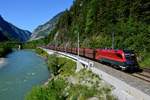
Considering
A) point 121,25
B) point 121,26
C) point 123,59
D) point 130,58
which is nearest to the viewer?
point 130,58

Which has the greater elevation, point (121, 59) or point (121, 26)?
point (121, 26)

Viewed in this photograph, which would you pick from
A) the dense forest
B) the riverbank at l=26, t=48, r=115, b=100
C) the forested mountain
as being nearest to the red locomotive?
the riverbank at l=26, t=48, r=115, b=100

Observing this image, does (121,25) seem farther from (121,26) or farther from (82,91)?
(82,91)

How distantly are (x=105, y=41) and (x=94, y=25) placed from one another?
26.1 m

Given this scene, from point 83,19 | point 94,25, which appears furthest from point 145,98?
point 83,19

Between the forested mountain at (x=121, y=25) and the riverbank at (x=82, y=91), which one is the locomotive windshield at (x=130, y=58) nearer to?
the riverbank at (x=82, y=91)

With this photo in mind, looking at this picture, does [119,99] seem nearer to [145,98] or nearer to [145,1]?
[145,98]

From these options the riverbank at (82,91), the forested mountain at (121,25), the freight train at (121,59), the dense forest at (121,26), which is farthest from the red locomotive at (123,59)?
the forested mountain at (121,25)

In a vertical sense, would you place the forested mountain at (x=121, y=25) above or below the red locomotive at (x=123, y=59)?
above

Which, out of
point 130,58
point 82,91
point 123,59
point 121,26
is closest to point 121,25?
point 121,26

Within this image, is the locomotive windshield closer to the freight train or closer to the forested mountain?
the freight train

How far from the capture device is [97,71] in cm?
3494

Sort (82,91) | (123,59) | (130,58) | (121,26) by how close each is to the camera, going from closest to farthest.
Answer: (82,91)
(130,58)
(123,59)
(121,26)

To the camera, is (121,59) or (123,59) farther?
(121,59)
